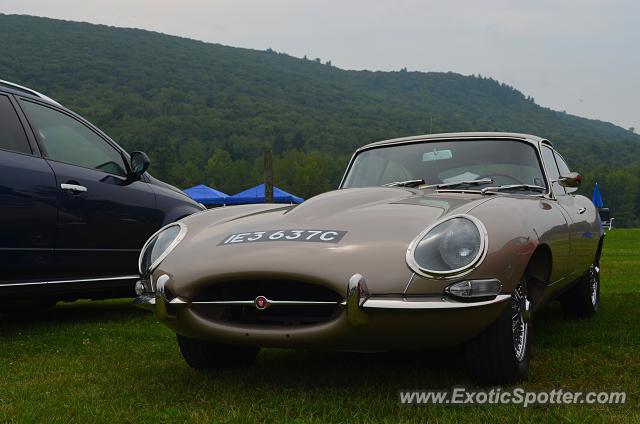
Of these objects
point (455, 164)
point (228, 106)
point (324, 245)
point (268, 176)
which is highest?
point (455, 164)

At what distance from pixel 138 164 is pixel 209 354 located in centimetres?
257

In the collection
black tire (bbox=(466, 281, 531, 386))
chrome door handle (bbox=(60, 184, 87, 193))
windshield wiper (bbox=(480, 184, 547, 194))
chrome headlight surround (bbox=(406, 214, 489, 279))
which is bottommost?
black tire (bbox=(466, 281, 531, 386))

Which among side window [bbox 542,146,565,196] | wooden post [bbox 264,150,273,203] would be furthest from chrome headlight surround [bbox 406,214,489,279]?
wooden post [bbox 264,150,273,203]

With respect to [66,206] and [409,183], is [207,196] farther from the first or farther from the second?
[409,183]

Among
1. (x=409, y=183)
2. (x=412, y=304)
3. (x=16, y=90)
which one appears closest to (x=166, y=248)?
(x=412, y=304)

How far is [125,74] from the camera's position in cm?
10238

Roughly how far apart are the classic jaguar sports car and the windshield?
0.52 m

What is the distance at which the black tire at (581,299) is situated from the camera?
5.20m

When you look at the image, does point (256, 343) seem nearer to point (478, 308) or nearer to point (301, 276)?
point (301, 276)

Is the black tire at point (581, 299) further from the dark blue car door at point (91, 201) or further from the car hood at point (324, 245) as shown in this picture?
the dark blue car door at point (91, 201)

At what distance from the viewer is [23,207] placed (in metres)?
4.58

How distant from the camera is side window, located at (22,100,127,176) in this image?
510cm

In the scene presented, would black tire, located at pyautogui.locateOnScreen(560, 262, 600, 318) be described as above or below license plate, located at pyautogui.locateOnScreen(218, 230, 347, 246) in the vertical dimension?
below

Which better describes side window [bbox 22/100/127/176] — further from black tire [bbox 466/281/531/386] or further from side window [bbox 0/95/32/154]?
black tire [bbox 466/281/531/386]
